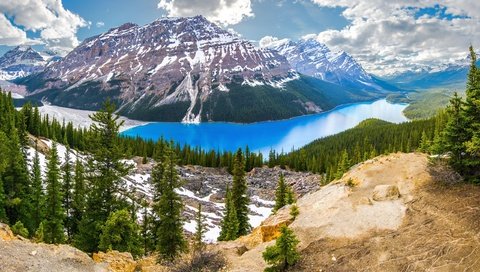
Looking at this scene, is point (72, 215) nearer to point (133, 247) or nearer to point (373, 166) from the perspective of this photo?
point (133, 247)

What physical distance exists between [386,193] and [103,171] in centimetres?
2197

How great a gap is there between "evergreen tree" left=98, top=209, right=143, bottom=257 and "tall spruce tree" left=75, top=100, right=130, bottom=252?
180 cm

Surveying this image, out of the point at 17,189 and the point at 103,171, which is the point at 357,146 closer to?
the point at 17,189

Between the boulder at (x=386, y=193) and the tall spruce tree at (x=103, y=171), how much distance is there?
1971 centimetres

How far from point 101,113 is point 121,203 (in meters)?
7.85

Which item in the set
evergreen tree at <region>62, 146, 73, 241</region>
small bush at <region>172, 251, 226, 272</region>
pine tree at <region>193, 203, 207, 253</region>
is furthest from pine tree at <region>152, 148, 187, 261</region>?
evergreen tree at <region>62, 146, 73, 241</region>

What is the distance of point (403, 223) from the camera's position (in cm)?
2016

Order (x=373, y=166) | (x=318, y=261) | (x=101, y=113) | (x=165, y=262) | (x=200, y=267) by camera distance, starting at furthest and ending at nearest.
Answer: (x=373, y=166) < (x=101, y=113) < (x=165, y=262) < (x=200, y=267) < (x=318, y=261)

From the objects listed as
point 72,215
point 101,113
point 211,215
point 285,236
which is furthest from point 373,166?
point 211,215

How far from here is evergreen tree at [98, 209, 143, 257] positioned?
2666 cm

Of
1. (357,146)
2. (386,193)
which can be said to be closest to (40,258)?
(386,193)

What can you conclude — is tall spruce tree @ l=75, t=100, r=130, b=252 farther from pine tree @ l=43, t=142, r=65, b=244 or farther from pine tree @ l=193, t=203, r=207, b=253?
pine tree @ l=43, t=142, r=65, b=244

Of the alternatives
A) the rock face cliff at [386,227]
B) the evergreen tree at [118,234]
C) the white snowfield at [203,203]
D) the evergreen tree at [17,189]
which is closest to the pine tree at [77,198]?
the evergreen tree at [17,189]

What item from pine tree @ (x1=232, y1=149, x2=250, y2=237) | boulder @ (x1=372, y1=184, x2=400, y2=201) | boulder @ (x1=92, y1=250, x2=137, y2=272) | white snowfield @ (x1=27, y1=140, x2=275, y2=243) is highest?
boulder @ (x1=372, y1=184, x2=400, y2=201)
